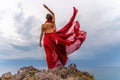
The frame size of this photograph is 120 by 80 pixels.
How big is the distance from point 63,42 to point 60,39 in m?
0.25

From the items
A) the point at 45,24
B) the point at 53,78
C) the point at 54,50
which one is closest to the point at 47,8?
the point at 45,24

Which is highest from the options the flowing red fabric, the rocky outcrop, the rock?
the flowing red fabric

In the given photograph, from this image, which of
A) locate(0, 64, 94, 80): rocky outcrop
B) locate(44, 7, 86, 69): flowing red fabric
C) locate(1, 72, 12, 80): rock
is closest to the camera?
locate(0, 64, 94, 80): rocky outcrop

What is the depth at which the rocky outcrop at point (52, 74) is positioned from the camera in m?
17.5

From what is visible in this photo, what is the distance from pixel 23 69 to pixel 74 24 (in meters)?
3.98

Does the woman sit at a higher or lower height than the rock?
higher

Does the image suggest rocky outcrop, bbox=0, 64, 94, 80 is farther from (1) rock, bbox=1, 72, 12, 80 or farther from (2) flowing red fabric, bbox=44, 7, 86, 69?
(2) flowing red fabric, bbox=44, 7, 86, 69

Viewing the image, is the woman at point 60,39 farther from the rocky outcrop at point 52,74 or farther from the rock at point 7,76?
the rock at point 7,76

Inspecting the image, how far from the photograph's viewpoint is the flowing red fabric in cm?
2052

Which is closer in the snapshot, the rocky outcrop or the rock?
the rocky outcrop

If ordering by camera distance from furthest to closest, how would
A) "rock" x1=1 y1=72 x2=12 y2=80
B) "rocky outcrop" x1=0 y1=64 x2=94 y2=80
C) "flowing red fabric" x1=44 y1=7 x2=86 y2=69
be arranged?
"rock" x1=1 y1=72 x2=12 y2=80, "flowing red fabric" x1=44 y1=7 x2=86 y2=69, "rocky outcrop" x1=0 y1=64 x2=94 y2=80

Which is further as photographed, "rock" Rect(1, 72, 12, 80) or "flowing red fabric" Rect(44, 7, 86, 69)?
"rock" Rect(1, 72, 12, 80)

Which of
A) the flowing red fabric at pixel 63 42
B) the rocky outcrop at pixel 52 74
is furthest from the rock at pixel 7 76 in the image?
the flowing red fabric at pixel 63 42

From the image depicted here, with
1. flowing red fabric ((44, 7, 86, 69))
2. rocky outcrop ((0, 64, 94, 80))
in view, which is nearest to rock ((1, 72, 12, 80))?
rocky outcrop ((0, 64, 94, 80))
